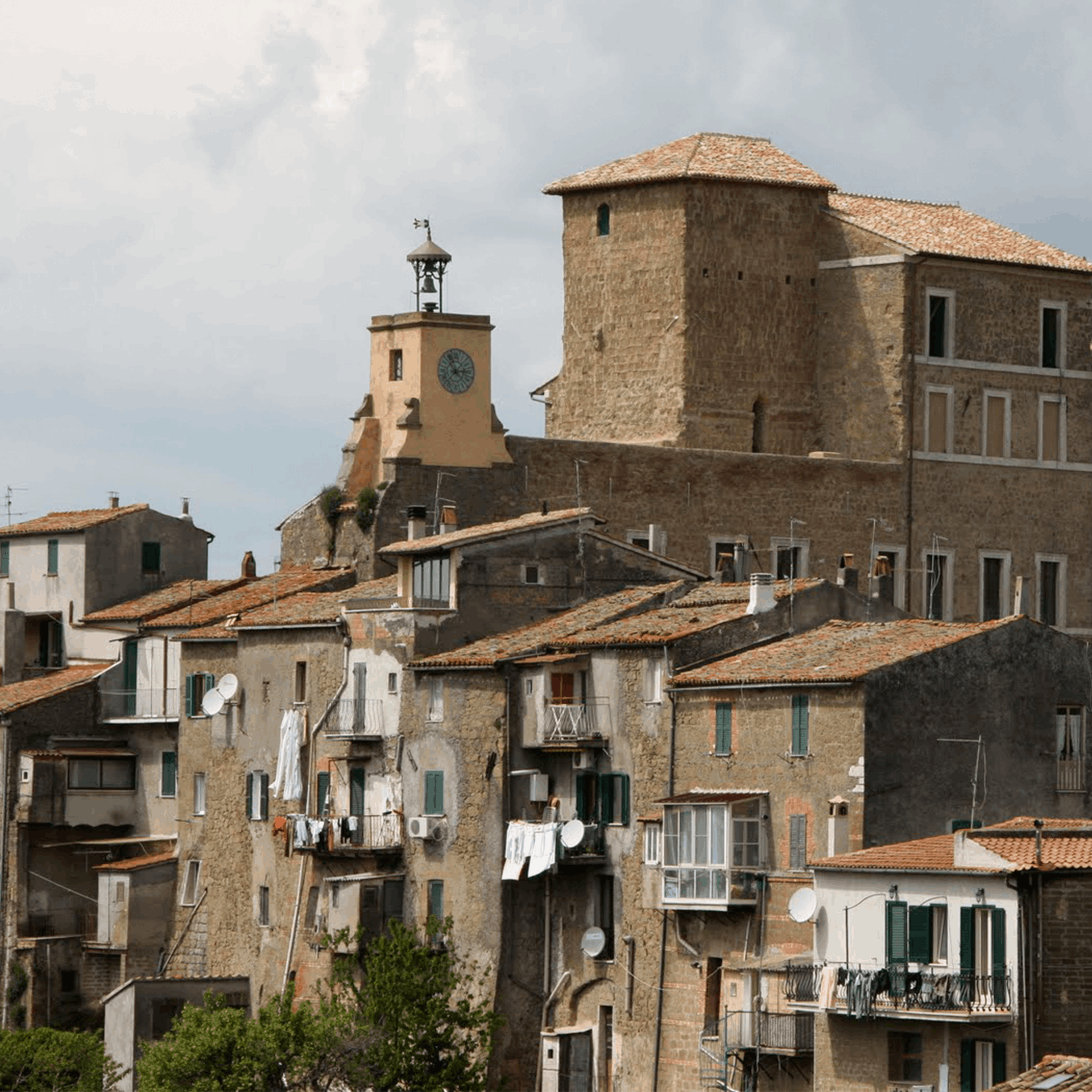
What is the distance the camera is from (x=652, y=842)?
67938mm

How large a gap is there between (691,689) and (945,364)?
18.9 meters

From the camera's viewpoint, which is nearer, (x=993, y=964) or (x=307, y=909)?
(x=993, y=964)

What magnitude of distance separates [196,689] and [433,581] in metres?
8.54

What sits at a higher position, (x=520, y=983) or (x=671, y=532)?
(x=671, y=532)

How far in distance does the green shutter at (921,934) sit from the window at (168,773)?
2578 centimetres

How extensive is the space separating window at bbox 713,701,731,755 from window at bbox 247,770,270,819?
14.1 meters

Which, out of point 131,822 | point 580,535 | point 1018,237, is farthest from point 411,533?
point 1018,237

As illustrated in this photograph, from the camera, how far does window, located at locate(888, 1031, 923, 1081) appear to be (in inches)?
2354

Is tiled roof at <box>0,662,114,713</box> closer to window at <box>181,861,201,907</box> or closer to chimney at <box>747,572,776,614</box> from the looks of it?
window at <box>181,861,201,907</box>

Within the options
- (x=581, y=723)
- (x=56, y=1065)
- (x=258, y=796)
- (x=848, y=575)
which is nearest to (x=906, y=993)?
(x=581, y=723)

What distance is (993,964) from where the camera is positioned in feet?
192

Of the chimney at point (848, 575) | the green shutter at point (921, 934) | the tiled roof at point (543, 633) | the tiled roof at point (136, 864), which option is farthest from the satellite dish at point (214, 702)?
the green shutter at point (921, 934)

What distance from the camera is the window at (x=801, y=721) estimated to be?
65000mm

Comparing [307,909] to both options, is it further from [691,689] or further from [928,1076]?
[928,1076]
